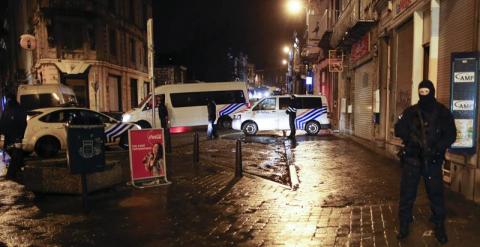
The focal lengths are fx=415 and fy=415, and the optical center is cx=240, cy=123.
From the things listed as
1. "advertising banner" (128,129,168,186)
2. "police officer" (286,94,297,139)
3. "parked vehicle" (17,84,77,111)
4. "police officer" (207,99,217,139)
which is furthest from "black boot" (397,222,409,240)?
"parked vehicle" (17,84,77,111)

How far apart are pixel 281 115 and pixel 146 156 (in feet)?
35.9

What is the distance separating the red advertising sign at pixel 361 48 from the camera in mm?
15188

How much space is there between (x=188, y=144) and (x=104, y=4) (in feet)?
63.8

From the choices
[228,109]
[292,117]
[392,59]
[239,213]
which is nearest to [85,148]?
[239,213]

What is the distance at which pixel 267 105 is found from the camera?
1864 cm

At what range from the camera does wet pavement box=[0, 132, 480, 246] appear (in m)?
5.33

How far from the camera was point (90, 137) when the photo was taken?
6.77m

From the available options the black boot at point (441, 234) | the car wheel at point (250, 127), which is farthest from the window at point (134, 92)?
the black boot at point (441, 234)

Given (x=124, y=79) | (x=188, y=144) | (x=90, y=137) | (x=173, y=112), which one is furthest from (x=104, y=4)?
(x=90, y=137)

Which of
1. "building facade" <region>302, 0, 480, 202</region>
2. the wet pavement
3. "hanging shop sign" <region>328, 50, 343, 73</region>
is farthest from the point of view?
"hanging shop sign" <region>328, 50, 343, 73</region>

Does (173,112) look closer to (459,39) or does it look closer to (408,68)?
(408,68)

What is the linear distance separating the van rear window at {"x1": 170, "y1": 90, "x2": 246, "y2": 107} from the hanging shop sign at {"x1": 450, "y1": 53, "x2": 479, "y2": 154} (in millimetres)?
15688

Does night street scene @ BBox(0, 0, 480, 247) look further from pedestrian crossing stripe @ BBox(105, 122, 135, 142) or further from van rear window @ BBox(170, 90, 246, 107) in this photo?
van rear window @ BBox(170, 90, 246, 107)

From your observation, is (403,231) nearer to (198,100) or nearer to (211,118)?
(211,118)
